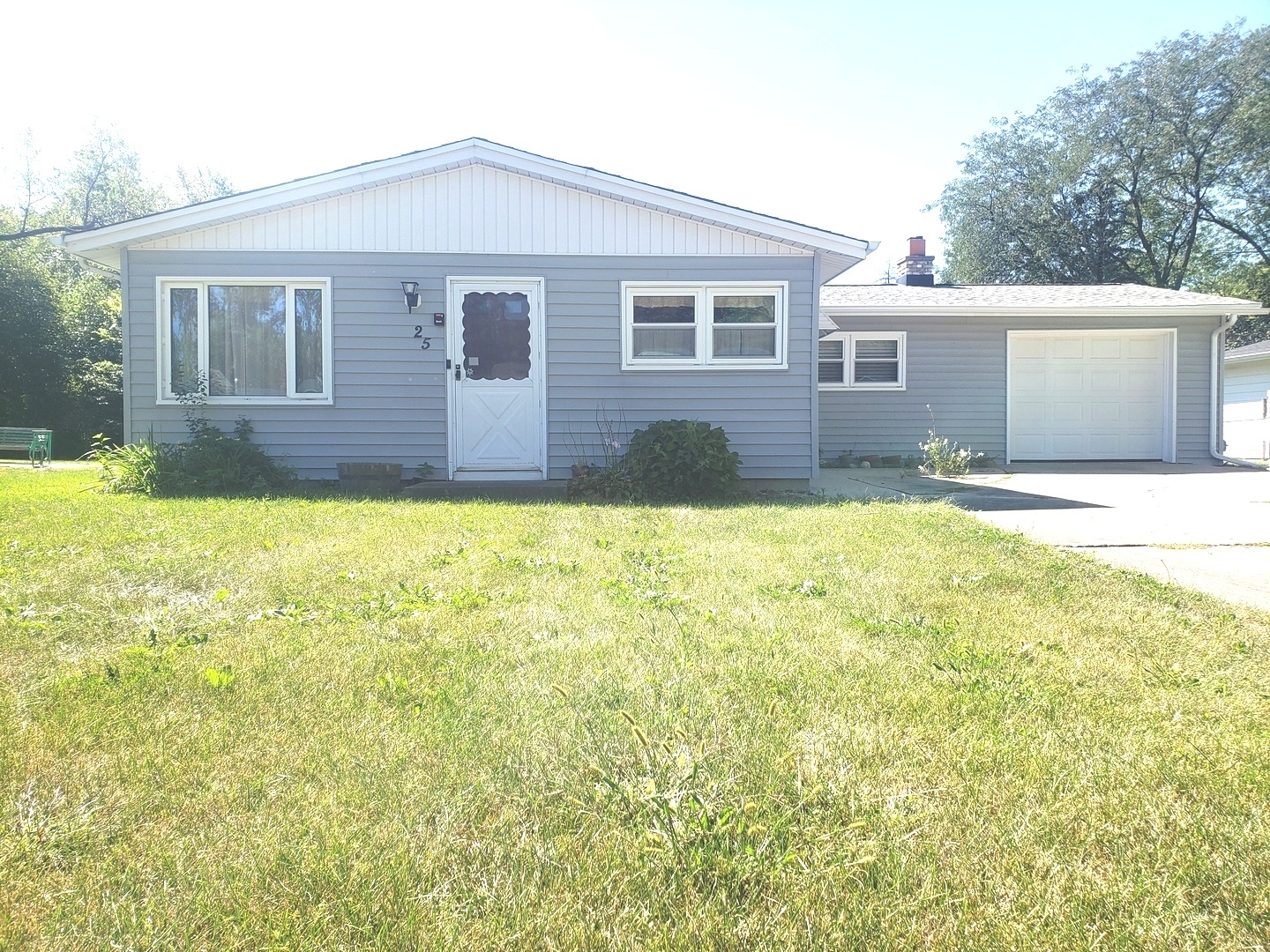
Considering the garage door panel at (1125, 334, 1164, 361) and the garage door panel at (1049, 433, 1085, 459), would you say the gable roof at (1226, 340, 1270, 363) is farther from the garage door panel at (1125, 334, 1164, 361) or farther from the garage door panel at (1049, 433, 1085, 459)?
the garage door panel at (1049, 433, 1085, 459)

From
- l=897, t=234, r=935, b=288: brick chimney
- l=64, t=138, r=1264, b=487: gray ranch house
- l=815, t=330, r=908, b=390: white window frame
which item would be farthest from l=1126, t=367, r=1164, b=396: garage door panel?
l=64, t=138, r=1264, b=487: gray ranch house

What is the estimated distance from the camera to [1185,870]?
1.70 metres

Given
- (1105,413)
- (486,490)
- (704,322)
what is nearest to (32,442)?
(486,490)

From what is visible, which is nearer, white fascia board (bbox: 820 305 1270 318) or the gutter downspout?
white fascia board (bbox: 820 305 1270 318)

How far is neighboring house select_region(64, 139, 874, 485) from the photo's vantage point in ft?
29.8

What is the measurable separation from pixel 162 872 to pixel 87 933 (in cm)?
18

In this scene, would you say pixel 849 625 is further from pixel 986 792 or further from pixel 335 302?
pixel 335 302

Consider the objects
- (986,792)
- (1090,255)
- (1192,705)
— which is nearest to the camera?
(986,792)

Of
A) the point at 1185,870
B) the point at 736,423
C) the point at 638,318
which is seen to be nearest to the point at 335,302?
the point at 638,318

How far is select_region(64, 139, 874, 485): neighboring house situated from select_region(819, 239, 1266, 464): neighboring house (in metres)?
4.48

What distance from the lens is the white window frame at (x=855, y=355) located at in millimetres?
13609

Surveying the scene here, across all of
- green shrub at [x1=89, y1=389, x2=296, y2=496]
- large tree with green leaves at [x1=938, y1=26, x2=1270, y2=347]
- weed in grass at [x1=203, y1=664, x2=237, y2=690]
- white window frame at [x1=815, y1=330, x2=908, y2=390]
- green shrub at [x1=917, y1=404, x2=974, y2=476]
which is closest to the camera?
weed in grass at [x1=203, y1=664, x2=237, y2=690]

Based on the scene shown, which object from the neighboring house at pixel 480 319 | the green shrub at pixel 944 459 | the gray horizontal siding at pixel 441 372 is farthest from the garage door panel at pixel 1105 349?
the gray horizontal siding at pixel 441 372

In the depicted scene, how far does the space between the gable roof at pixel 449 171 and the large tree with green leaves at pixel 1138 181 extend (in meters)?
24.4
